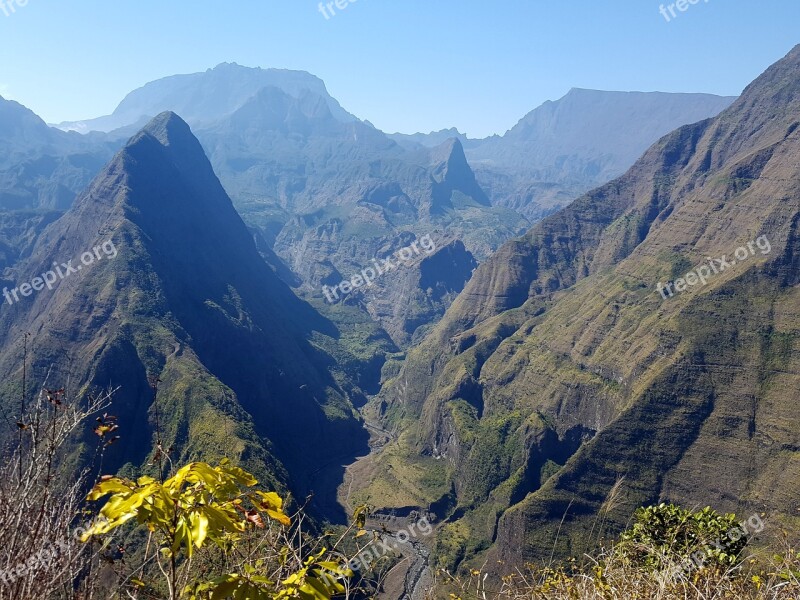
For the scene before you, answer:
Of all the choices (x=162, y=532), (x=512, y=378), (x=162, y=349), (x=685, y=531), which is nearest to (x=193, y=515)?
(x=162, y=532)

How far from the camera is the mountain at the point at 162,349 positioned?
118688mm

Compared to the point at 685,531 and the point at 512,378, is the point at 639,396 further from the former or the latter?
the point at 685,531

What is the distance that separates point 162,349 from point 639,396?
377 ft

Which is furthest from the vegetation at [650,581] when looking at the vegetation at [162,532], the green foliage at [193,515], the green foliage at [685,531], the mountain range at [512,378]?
the mountain range at [512,378]

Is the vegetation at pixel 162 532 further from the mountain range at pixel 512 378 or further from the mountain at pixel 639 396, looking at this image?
the mountain at pixel 639 396

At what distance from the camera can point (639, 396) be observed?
111812 mm

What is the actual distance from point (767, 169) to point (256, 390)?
165 metres

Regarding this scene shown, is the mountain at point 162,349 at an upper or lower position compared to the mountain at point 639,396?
upper

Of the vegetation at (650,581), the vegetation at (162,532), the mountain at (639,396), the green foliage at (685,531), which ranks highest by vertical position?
the vegetation at (162,532)

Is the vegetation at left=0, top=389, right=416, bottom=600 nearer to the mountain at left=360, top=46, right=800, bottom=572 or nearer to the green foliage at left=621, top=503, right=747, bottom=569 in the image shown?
the green foliage at left=621, top=503, right=747, bottom=569

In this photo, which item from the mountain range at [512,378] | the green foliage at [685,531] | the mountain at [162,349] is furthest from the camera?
the mountain at [162,349]

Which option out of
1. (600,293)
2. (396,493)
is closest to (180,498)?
(396,493)

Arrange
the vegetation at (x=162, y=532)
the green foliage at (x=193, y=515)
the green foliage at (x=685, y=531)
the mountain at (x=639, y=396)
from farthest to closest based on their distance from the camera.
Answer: the mountain at (x=639, y=396), the green foliage at (x=685, y=531), the vegetation at (x=162, y=532), the green foliage at (x=193, y=515)

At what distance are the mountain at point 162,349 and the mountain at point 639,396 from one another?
33.5m
